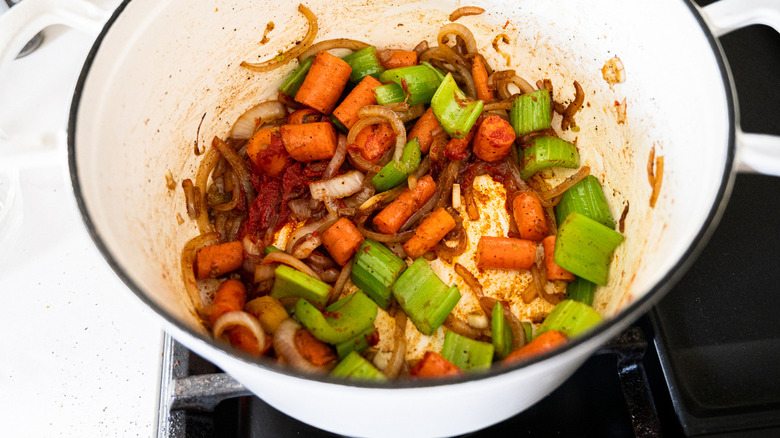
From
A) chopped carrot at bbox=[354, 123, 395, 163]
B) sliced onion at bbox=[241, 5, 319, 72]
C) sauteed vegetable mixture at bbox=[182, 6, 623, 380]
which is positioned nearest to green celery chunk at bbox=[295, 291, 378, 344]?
sauteed vegetable mixture at bbox=[182, 6, 623, 380]

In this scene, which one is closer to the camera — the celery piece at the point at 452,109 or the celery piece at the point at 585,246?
the celery piece at the point at 585,246

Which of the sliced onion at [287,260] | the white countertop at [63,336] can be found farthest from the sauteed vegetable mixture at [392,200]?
the white countertop at [63,336]

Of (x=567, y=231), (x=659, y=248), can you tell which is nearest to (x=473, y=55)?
(x=567, y=231)

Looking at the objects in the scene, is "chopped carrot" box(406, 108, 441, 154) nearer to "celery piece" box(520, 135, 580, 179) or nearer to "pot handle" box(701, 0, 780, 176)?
"celery piece" box(520, 135, 580, 179)

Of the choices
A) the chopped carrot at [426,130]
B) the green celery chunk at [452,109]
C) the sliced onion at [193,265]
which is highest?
the green celery chunk at [452,109]

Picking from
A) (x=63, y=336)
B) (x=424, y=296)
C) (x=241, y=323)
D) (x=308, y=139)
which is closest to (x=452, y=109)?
(x=308, y=139)

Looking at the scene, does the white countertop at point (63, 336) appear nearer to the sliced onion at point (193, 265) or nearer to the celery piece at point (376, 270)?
the sliced onion at point (193, 265)

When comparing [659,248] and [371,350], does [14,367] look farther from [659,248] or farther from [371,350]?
[659,248]
